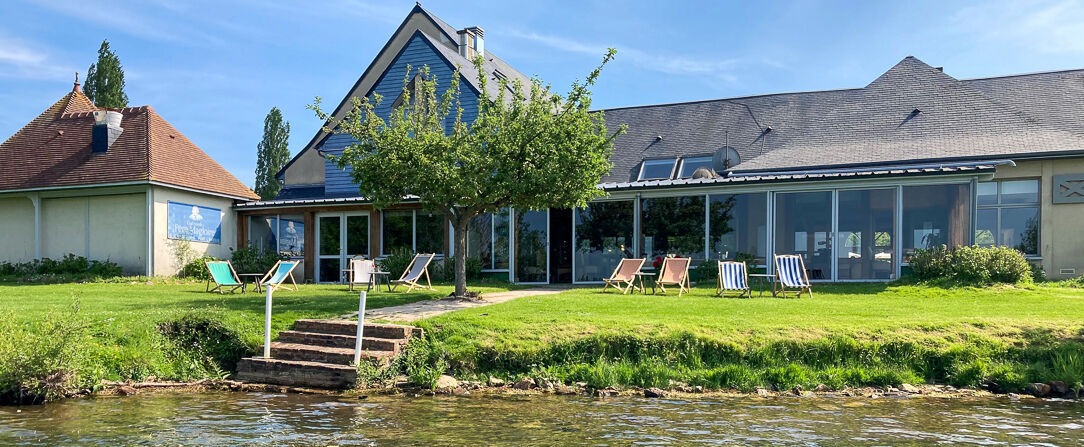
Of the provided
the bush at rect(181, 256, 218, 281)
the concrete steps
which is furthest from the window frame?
the bush at rect(181, 256, 218, 281)

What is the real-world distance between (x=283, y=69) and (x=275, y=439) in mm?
13342

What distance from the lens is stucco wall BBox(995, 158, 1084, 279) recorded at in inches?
739

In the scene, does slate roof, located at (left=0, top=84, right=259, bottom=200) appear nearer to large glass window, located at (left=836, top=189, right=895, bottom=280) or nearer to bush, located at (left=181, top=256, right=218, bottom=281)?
bush, located at (left=181, top=256, right=218, bottom=281)

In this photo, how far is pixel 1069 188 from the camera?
62.0 feet

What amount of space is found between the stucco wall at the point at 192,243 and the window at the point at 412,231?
537 cm

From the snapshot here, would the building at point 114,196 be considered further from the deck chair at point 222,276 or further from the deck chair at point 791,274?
the deck chair at point 791,274

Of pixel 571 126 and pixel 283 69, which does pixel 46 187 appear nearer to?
pixel 283 69

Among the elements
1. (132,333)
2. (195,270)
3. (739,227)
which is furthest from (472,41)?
(132,333)

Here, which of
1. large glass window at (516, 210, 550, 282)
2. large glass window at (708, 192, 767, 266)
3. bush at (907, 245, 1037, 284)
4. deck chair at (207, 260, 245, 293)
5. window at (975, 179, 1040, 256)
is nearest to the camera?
bush at (907, 245, 1037, 284)

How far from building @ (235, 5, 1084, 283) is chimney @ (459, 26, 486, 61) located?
451 centimetres

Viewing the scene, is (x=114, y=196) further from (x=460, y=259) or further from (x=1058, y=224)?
(x=1058, y=224)

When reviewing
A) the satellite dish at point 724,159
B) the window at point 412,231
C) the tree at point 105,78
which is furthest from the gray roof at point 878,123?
the tree at point 105,78

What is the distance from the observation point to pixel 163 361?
10.7m

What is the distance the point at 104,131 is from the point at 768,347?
21.0 m
